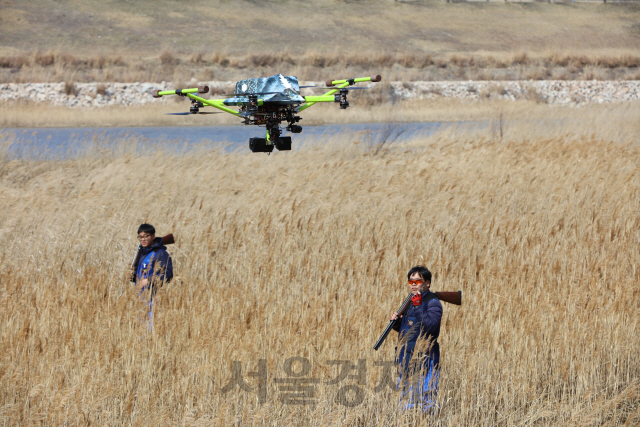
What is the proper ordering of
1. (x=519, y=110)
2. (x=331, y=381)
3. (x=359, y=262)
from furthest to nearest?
(x=519, y=110) < (x=359, y=262) < (x=331, y=381)

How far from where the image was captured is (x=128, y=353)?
5.70 meters

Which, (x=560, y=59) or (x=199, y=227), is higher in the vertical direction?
(x=560, y=59)

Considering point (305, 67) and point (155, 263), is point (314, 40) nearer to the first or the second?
point (305, 67)

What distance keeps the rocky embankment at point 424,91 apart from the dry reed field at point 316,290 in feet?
55.6

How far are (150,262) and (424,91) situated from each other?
3457 cm

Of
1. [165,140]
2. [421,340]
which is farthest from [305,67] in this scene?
[421,340]

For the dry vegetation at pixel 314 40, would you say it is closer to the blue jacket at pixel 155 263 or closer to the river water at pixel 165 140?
the river water at pixel 165 140

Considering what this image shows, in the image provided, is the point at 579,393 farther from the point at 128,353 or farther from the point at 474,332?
the point at 128,353

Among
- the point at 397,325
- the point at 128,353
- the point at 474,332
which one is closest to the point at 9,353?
the point at 128,353

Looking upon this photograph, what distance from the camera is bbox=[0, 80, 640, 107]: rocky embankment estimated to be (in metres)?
33.4

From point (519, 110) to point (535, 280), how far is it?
29871 mm

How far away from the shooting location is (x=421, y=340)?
4559mm

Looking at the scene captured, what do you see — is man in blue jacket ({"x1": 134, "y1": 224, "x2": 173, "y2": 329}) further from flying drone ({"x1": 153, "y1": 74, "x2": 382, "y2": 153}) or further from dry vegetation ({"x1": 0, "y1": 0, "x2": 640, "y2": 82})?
dry vegetation ({"x1": 0, "y1": 0, "x2": 640, "y2": 82})

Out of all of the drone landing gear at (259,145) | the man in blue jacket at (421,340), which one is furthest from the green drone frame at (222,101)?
the man in blue jacket at (421,340)
